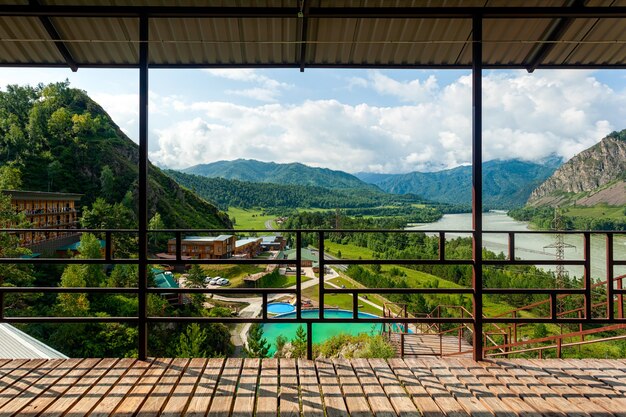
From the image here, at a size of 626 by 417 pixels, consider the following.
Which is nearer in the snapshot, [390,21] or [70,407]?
[70,407]

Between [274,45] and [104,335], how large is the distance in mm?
30666

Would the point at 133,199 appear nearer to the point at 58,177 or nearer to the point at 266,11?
the point at 58,177

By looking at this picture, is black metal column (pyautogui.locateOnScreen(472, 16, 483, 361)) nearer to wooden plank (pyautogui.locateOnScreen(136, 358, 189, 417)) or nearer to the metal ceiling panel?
wooden plank (pyautogui.locateOnScreen(136, 358, 189, 417))

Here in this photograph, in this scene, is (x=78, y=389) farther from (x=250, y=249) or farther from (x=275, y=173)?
(x=275, y=173)

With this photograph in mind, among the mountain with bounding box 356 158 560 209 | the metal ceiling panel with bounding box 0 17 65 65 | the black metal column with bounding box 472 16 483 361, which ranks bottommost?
the black metal column with bounding box 472 16 483 361

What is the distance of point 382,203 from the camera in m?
50.7

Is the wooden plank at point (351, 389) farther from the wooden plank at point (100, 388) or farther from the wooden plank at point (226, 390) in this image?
the wooden plank at point (100, 388)

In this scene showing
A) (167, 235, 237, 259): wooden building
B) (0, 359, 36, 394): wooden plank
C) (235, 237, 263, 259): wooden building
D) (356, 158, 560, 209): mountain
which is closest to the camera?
(0, 359, 36, 394): wooden plank

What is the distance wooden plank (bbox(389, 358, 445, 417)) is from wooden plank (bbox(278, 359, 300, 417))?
683 mm

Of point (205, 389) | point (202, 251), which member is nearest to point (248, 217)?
point (202, 251)

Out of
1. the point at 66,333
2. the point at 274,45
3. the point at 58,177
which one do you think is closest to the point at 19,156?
the point at 58,177

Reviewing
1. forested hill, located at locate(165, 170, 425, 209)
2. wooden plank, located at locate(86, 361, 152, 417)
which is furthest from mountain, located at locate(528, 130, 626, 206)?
wooden plank, located at locate(86, 361, 152, 417)

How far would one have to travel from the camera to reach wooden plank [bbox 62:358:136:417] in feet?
6.69

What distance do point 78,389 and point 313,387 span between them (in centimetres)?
144
